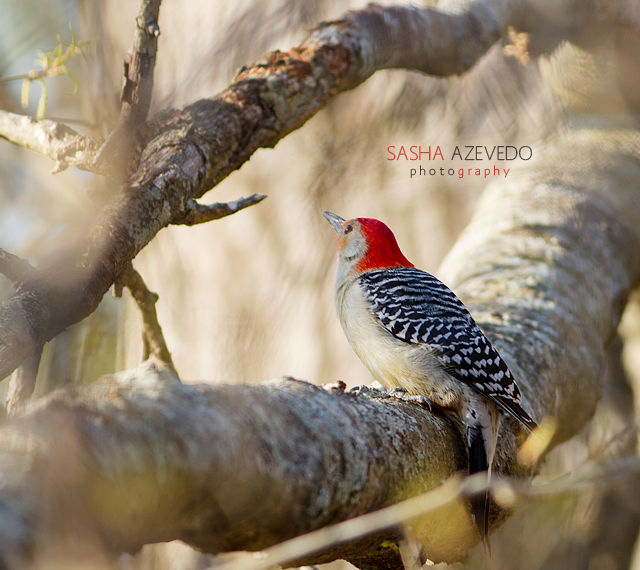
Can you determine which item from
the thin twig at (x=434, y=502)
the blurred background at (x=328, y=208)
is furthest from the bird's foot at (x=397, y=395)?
the blurred background at (x=328, y=208)

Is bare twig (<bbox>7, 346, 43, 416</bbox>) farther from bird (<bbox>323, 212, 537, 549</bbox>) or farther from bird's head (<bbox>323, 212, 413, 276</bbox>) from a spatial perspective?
bird's head (<bbox>323, 212, 413, 276</bbox>)

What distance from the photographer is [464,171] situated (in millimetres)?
4855

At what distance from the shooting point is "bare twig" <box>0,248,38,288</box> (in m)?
1.93

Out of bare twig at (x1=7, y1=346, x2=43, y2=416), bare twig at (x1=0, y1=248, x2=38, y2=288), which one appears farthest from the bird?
bare twig at (x1=0, y1=248, x2=38, y2=288)

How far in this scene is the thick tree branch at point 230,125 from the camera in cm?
195

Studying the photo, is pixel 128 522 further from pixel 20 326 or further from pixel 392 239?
pixel 392 239

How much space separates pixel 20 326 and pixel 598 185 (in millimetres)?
3841

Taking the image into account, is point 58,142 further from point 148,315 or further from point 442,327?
point 442,327

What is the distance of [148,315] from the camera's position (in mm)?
2809

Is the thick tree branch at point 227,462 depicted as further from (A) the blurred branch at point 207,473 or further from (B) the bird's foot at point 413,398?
(B) the bird's foot at point 413,398

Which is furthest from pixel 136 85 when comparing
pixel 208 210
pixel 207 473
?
pixel 207 473

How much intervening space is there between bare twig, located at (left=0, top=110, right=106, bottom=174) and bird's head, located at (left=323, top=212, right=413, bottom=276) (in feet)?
5.09

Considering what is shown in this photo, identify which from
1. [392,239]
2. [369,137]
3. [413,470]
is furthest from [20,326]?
[369,137]

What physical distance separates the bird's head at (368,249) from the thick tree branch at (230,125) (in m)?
0.71
